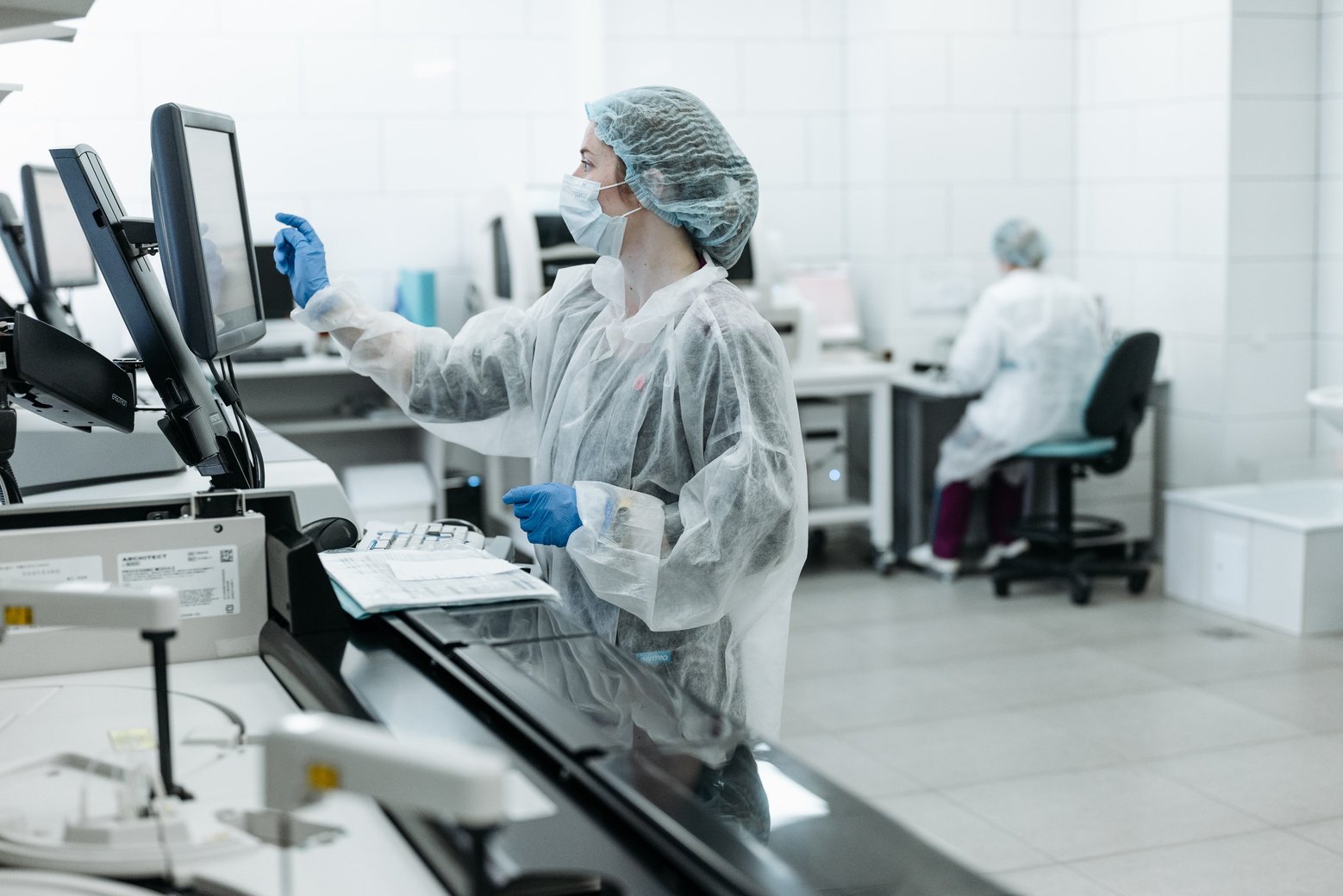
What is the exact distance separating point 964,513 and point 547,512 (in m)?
3.34

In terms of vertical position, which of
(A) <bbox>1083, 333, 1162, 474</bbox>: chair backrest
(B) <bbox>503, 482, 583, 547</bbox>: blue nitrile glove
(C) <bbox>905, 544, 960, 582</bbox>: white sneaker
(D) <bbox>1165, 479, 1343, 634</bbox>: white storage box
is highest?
(B) <bbox>503, 482, 583, 547</bbox>: blue nitrile glove

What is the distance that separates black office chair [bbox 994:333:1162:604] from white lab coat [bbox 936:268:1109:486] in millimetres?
96

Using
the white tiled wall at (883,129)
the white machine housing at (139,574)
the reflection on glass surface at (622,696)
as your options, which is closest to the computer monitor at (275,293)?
the white tiled wall at (883,129)

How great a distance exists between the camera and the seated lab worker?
4543mm

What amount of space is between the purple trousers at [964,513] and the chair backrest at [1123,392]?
0.50 meters

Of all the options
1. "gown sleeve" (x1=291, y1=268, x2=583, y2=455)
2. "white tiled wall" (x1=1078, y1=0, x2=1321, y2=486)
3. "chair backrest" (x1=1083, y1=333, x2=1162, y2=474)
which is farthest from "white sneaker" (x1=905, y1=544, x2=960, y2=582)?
"gown sleeve" (x1=291, y1=268, x2=583, y2=455)

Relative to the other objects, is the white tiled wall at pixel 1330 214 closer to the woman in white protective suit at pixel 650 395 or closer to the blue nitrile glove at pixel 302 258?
the woman in white protective suit at pixel 650 395

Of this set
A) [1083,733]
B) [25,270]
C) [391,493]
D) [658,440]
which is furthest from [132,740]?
[391,493]

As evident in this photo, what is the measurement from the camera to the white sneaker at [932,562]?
4828 mm

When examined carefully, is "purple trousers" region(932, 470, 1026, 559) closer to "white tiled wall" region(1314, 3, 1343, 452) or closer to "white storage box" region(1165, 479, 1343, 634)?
"white storage box" region(1165, 479, 1343, 634)

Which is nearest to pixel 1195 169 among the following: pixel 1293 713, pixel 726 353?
pixel 1293 713

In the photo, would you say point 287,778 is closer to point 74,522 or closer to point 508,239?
point 74,522

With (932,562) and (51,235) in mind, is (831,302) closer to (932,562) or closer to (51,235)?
(932,562)

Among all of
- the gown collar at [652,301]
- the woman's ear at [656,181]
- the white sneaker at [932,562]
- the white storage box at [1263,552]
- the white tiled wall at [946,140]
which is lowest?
the white sneaker at [932,562]
